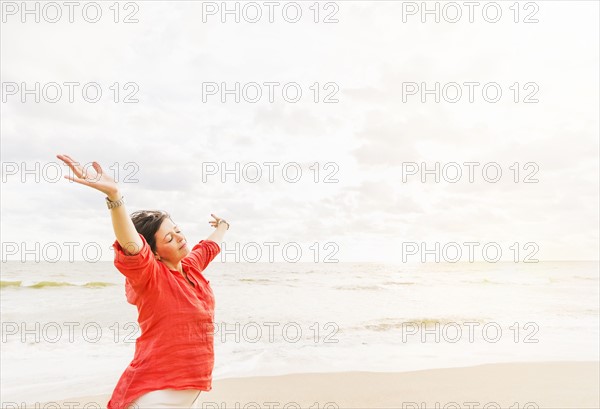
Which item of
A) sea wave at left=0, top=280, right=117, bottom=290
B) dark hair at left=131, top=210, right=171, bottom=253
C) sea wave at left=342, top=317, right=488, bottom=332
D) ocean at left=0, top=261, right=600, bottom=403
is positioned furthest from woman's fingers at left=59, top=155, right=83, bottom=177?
sea wave at left=0, top=280, right=117, bottom=290

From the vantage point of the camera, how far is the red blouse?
97.3 inches

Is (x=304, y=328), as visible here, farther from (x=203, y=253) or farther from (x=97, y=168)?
(x=97, y=168)

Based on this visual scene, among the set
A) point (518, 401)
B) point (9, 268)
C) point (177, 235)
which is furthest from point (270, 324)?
point (9, 268)

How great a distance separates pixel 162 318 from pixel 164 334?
0.22 feet

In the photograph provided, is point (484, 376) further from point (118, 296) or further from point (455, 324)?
point (118, 296)

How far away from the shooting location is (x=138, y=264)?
238 cm

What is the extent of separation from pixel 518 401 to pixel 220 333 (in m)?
6.50

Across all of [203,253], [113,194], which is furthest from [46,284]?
[113,194]

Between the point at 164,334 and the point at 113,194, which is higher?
the point at 113,194

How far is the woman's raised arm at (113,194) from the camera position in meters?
2.16

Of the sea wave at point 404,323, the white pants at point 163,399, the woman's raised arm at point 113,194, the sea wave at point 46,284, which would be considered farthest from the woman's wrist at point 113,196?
the sea wave at point 46,284

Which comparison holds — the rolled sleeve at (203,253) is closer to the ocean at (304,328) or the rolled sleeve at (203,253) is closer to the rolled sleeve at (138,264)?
the rolled sleeve at (138,264)

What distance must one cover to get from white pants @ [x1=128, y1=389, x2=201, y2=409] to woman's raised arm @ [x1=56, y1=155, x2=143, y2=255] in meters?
0.60

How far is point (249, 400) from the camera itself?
6.12 m
